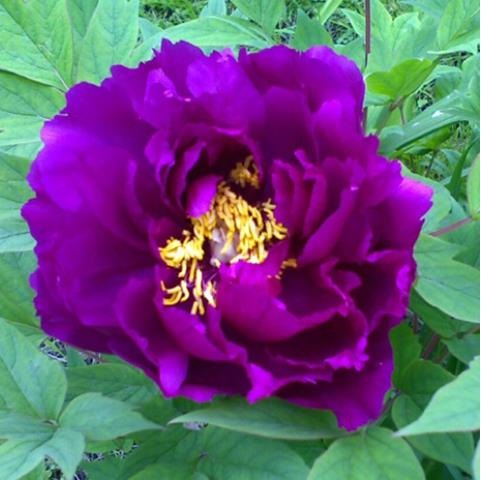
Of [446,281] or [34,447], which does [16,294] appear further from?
[446,281]

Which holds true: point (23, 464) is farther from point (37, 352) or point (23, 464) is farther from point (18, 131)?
point (18, 131)

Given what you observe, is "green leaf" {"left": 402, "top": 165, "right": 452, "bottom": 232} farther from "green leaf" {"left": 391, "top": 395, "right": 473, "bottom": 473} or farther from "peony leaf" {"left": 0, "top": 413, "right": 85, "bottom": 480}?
"peony leaf" {"left": 0, "top": 413, "right": 85, "bottom": 480}

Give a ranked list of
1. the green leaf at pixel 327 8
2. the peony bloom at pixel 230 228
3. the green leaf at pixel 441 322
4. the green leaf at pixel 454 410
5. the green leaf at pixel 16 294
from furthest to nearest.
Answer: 1. the green leaf at pixel 327 8
2. the green leaf at pixel 16 294
3. the green leaf at pixel 441 322
4. the peony bloom at pixel 230 228
5. the green leaf at pixel 454 410

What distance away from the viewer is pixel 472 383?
47cm

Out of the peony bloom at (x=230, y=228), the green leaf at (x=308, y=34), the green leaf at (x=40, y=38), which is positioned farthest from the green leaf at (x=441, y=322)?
the green leaf at (x=40, y=38)

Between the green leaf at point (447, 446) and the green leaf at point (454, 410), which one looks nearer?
the green leaf at point (454, 410)

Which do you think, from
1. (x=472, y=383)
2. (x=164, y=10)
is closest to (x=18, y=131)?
(x=472, y=383)

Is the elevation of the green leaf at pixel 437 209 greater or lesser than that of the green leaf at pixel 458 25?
lesser

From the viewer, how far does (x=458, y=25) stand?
0.78 metres

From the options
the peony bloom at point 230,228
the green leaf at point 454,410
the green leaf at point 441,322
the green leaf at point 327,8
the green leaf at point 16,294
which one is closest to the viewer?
the green leaf at point 454,410

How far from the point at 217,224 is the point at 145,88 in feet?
0.33

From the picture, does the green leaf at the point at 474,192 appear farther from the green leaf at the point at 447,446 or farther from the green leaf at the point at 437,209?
the green leaf at the point at 447,446

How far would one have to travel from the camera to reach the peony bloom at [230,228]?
546 millimetres

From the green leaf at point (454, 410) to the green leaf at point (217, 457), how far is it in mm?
137
